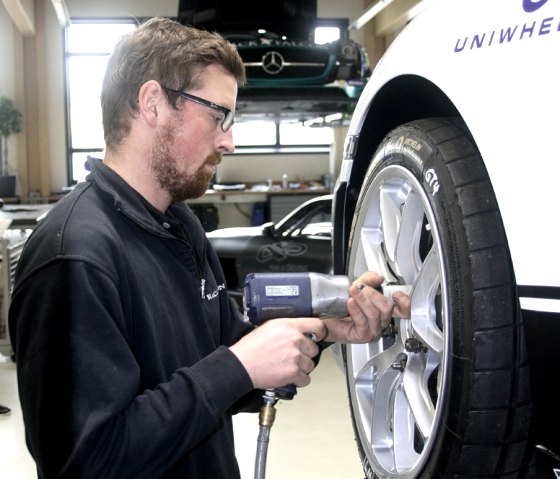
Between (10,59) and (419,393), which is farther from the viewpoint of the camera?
(10,59)

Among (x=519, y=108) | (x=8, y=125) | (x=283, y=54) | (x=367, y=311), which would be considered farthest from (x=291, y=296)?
(x=8, y=125)

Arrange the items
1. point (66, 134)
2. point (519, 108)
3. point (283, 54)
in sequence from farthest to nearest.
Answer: point (66, 134), point (283, 54), point (519, 108)

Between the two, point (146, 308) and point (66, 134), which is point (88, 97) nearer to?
point (66, 134)

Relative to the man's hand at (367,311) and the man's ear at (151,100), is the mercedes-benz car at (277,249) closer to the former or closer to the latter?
the man's hand at (367,311)

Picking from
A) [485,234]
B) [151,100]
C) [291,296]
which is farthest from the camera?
[291,296]

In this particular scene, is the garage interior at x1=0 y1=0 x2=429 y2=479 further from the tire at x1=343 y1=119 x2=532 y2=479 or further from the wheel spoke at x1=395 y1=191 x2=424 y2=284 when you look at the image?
the tire at x1=343 y1=119 x2=532 y2=479

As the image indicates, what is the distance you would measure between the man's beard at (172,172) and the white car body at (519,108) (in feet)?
1.93

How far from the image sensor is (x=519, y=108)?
1.23 metres

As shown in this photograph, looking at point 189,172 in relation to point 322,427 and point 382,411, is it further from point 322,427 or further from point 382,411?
point 322,427

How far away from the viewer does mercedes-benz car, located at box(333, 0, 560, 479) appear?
1202mm

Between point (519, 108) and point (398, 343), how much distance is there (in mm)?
863

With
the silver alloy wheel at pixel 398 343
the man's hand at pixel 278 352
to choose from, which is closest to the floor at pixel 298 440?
the silver alloy wheel at pixel 398 343

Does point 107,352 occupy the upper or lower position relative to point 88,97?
lower

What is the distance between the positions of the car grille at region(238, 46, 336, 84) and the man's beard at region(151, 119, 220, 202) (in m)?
5.32
